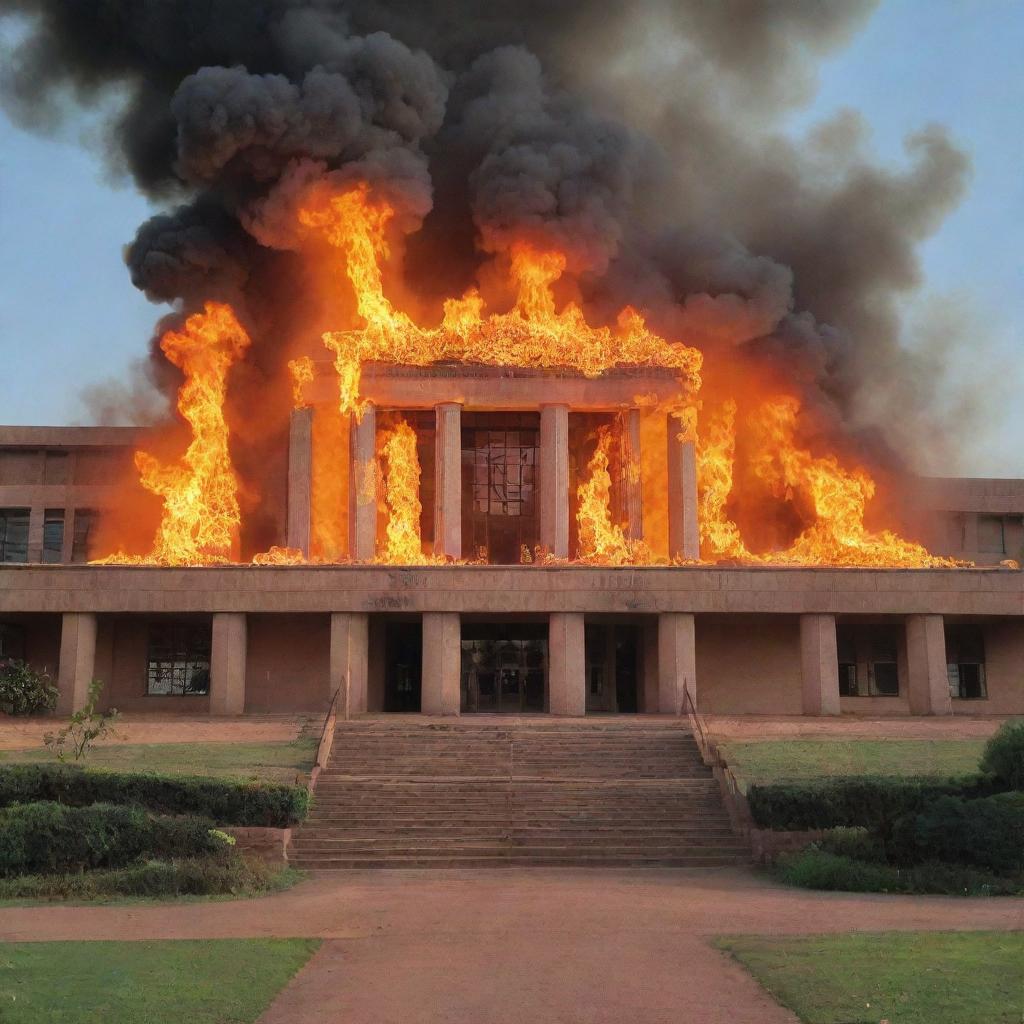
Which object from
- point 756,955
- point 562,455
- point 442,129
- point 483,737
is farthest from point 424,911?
point 442,129

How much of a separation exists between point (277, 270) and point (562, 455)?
42.9 feet

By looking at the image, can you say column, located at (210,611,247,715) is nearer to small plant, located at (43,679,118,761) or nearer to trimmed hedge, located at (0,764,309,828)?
small plant, located at (43,679,118,761)

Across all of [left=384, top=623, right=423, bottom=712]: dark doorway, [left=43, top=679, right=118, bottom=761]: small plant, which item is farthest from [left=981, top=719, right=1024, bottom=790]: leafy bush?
[left=384, top=623, right=423, bottom=712]: dark doorway

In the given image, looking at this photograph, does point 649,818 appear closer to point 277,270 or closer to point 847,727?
point 847,727

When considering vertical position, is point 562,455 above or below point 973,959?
above

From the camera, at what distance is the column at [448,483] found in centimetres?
4069

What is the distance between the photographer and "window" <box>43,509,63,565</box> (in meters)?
47.4

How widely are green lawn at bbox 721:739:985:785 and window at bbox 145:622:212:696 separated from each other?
1785cm

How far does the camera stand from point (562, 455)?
41500 millimetres

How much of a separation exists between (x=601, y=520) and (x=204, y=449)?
13701mm

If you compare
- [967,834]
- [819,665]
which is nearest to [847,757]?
[967,834]

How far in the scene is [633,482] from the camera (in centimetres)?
4269

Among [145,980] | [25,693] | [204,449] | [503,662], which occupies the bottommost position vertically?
[145,980]

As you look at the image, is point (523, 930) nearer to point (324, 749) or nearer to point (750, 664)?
point (324, 749)
